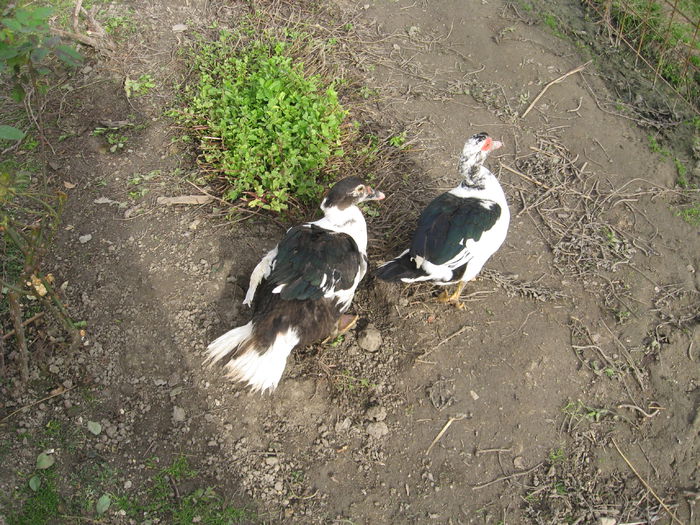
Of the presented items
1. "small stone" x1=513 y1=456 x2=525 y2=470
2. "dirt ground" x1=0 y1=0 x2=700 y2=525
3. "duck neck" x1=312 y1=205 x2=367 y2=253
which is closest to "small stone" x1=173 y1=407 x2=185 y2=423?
"dirt ground" x1=0 y1=0 x2=700 y2=525

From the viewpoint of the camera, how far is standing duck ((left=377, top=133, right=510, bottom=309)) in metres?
3.54

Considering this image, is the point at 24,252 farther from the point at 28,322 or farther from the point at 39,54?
the point at 39,54

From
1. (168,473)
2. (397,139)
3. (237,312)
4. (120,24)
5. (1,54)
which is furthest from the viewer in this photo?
(120,24)

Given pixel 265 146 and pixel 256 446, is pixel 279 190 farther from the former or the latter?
pixel 256 446

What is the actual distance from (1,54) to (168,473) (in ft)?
7.83

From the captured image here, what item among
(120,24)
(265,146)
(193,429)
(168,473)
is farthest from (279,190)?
(120,24)

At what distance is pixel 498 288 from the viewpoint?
159 inches

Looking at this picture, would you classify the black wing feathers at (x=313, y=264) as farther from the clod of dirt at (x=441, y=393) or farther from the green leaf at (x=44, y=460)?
the green leaf at (x=44, y=460)

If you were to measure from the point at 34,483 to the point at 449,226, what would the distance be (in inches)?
116

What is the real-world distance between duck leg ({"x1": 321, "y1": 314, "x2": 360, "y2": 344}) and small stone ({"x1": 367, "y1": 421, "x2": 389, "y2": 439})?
2.16 feet

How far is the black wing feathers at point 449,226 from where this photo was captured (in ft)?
11.6

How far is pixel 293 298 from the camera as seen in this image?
10.9 feet

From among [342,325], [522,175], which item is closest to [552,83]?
[522,175]

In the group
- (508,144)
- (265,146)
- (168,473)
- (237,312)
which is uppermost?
(508,144)
